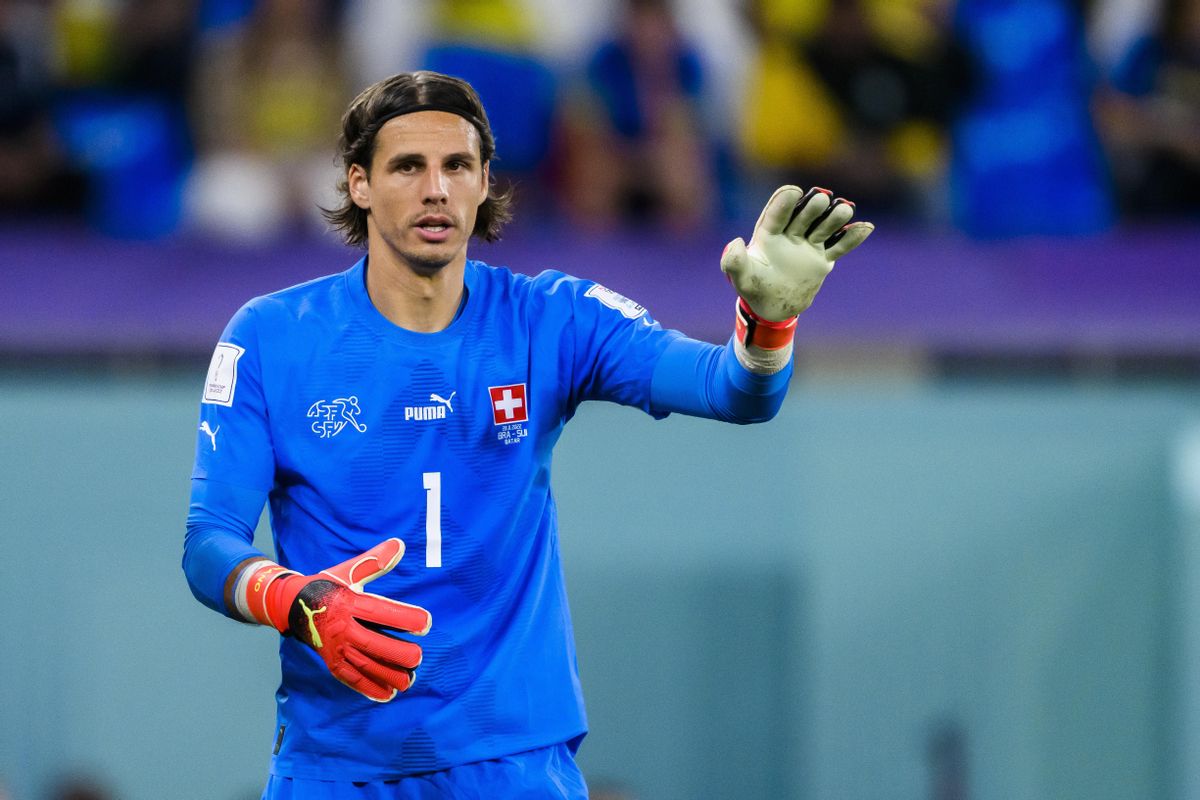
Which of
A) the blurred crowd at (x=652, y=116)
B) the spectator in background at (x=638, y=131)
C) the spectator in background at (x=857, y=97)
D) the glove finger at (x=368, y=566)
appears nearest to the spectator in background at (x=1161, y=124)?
the blurred crowd at (x=652, y=116)

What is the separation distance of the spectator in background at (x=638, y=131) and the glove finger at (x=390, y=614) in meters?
4.84

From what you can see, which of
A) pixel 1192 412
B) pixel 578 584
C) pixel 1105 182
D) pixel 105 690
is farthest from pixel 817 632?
pixel 105 690

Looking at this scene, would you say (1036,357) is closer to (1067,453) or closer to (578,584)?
(1067,453)

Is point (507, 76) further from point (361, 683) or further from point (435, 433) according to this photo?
point (361, 683)

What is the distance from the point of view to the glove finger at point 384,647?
9.92ft

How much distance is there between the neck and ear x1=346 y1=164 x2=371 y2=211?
4.7 inches

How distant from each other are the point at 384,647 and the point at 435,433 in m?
0.49

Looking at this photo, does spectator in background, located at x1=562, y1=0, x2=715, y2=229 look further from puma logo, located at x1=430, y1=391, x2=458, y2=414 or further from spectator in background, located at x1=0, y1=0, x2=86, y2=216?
puma logo, located at x1=430, y1=391, x2=458, y2=414

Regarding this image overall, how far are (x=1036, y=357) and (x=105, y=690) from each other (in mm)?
4091

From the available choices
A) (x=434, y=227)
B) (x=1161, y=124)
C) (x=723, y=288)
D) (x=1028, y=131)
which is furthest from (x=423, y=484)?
(x=1161, y=124)

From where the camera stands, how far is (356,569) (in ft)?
10.2

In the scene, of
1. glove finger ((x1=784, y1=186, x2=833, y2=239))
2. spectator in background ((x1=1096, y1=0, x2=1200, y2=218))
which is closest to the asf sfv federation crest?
glove finger ((x1=784, y1=186, x2=833, y2=239))

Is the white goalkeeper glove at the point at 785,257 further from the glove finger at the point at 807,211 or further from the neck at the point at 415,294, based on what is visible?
the neck at the point at 415,294

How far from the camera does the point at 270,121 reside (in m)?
7.87
